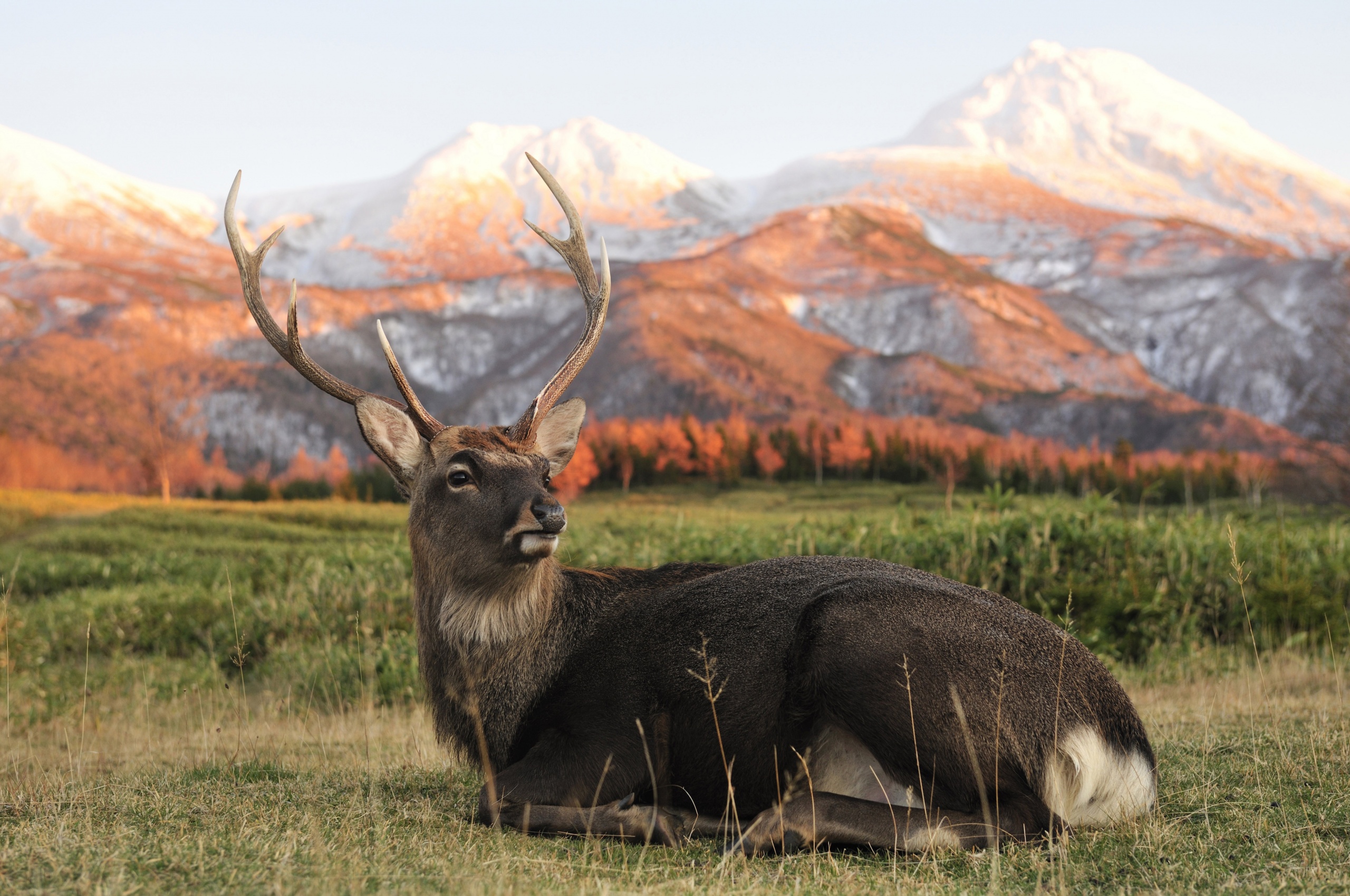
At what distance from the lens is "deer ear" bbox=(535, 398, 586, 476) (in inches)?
247

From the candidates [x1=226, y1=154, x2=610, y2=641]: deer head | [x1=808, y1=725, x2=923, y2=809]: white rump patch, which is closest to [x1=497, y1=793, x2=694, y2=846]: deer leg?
[x1=808, y1=725, x2=923, y2=809]: white rump patch

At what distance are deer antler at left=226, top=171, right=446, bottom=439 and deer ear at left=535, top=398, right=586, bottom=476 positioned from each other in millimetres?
661

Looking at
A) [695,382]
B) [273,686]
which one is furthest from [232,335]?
[273,686]

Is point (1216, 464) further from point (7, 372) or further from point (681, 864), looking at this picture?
point (7, 372)

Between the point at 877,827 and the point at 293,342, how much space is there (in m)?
4.19

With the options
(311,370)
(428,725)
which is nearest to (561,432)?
(311,370)

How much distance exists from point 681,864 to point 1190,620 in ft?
28.6

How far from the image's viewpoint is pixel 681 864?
13.4ft

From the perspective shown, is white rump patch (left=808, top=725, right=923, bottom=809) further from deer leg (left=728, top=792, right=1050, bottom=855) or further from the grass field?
the grass field

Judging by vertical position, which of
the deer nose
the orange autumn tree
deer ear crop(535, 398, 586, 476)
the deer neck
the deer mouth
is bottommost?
the orange autumn tree

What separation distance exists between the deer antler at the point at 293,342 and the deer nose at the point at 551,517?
1.19m

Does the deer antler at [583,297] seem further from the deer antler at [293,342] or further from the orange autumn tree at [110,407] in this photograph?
the orange autumn tree at [110,407]

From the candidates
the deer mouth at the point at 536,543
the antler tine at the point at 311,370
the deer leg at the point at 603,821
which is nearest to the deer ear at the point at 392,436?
the antler tine at the point at 311,370

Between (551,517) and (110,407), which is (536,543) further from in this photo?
(110,407)
